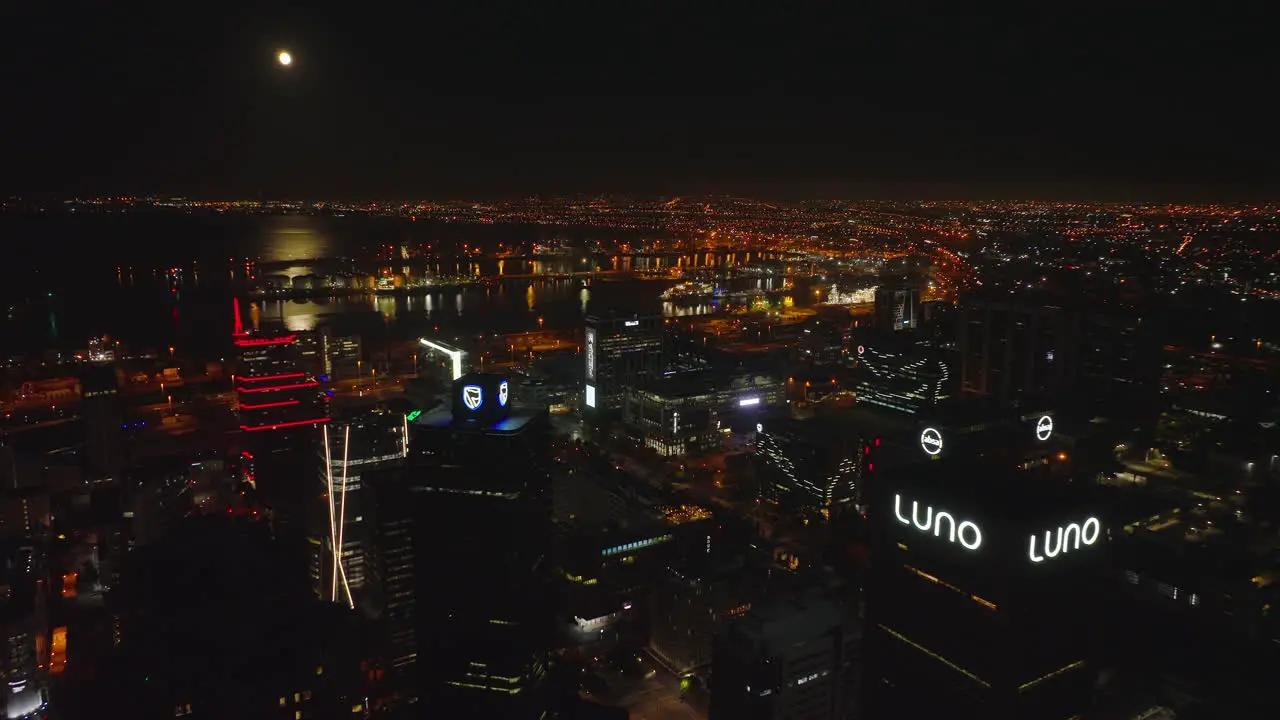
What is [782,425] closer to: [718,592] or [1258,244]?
[718,592]

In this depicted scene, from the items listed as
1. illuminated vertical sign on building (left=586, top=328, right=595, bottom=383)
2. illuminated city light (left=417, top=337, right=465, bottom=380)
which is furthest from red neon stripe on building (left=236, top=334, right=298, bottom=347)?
illuminated vertical sign on building (left=586, top=328, right=595, bottom=383)

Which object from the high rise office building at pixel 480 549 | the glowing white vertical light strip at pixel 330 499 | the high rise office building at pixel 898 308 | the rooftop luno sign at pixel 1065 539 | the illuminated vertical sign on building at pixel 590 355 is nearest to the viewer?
the rooftop luno sign at pixel 1065 539

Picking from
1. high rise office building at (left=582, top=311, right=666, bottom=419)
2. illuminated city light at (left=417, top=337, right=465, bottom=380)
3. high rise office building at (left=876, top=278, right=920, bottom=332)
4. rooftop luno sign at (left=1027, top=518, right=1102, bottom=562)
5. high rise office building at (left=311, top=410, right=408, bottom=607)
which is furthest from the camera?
high rise office building at (left=876, top=278, right=920, bottom=332)

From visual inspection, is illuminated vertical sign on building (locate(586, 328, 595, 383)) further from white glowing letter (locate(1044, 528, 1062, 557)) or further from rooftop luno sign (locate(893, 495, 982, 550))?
white glowing letter (locate(1044, 528, 1062, 557))

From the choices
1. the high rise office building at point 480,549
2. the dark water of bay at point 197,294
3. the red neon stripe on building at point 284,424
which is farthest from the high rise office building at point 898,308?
the high rise office building at point 480,549

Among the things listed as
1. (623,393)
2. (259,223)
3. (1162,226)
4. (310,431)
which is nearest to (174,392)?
(310,431)

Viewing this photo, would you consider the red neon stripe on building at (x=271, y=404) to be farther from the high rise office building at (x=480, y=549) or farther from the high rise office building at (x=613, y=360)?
the high rise office building at (x=480, y=549)
